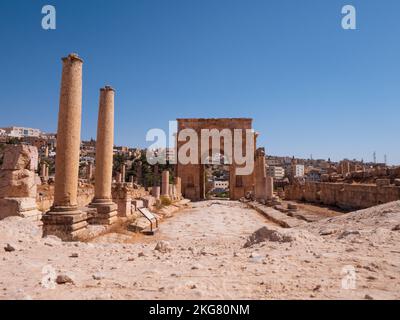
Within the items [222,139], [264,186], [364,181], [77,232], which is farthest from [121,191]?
[222,139]

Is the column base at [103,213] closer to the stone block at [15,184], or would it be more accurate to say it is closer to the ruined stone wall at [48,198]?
the stone block at [15,184]

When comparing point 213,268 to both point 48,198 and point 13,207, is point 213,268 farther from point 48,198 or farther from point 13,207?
point 48,198

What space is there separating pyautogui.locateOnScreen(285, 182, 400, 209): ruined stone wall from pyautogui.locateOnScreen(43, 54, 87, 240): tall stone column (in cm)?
1205

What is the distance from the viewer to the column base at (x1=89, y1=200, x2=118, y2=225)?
10.4 meters

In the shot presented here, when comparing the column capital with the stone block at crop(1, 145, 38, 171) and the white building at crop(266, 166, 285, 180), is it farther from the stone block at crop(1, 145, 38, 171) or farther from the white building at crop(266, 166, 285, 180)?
the white building at crop(266, 166, 285, 180)

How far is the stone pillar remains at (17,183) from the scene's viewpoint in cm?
801

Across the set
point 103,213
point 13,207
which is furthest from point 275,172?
point 13,207

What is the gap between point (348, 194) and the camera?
1738cm

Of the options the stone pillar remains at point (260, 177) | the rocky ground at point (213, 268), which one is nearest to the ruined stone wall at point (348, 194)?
the stone pillar remains at point (260, 177)

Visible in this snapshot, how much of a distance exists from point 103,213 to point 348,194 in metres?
12.8

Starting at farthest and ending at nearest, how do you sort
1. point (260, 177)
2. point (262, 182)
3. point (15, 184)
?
1. point (262, 182)
2. point (260, 177)
3. point (15, 184)

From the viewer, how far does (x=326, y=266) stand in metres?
4.39
